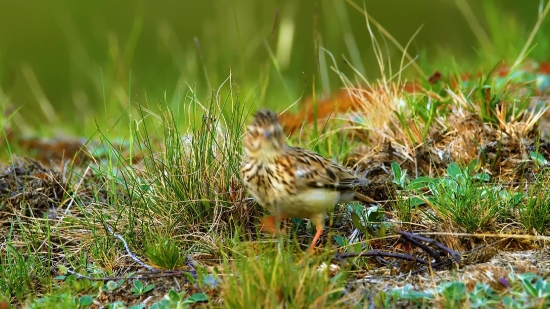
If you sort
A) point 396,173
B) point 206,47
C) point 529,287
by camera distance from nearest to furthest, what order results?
point 529,287 → point 396,173 → point 206,47

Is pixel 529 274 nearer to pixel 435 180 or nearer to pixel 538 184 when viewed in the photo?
pixel 538 184

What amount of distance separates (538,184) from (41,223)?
2.85m

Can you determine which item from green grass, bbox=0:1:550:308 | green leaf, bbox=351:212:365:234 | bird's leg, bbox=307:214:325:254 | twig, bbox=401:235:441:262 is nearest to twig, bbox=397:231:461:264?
twig, bbox=401:235:441:262

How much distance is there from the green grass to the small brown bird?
0.67ft

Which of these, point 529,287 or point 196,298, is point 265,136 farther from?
point 529,287

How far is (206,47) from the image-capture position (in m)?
11.1

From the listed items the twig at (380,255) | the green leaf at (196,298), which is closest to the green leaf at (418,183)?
the twig at (380,255)

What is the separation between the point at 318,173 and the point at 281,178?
0.23m

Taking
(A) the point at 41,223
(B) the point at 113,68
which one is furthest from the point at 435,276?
(B) the point at 113,68

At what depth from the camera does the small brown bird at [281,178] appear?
3.84 meters

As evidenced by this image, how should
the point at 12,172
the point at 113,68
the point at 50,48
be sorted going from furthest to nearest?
the point at 50,48 → the point at 113,68 → the point at 12,172

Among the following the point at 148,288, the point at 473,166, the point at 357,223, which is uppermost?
the point at 473,166

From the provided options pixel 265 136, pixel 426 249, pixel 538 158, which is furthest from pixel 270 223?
pixel 538 158

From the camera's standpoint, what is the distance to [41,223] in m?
4.71
